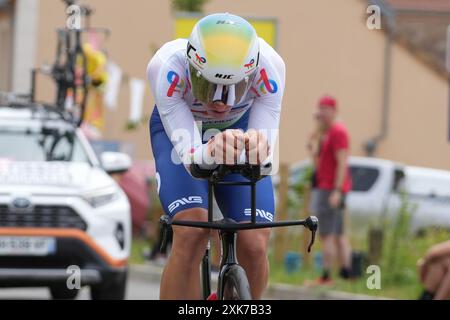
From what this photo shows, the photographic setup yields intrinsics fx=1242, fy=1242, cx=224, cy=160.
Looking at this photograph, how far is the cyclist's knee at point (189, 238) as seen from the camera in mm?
5922

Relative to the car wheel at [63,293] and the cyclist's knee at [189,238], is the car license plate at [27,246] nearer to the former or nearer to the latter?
the car wheel at [63,293]

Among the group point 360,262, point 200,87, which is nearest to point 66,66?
point 360,262

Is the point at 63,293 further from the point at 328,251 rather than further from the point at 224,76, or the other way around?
the point at 224,76

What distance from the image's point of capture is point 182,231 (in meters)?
5.96

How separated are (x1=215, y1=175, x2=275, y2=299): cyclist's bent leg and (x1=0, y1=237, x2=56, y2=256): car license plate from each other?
4842 millimetres

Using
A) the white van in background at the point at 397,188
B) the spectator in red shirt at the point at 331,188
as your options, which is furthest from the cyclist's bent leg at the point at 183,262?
the white van in background at the point at 397,188

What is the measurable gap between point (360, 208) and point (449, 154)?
1147 cm

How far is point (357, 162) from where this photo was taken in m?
23.9

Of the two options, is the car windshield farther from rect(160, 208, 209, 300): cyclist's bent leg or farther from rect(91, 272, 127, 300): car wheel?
rect(160, 208, 209, 300): cyclist's bent leg

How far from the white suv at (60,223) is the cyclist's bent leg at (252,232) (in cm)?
431

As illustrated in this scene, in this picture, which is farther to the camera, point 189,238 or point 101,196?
point 101,196

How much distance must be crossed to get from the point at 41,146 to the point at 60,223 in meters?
1.01

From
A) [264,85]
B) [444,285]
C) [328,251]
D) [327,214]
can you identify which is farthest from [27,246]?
[264,85]

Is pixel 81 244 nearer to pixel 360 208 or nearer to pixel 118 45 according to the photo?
pixel 360 208
